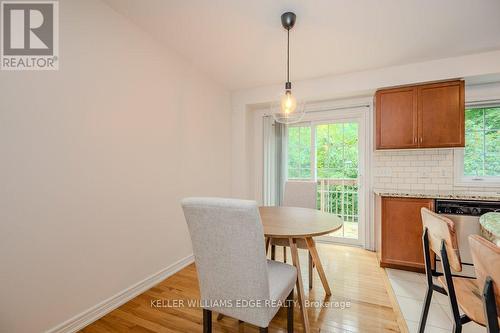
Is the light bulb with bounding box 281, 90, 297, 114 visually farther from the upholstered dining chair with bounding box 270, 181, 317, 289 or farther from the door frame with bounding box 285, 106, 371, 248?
the door frame with bounding box 285, 106, 371, 248

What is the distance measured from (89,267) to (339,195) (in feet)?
10.5

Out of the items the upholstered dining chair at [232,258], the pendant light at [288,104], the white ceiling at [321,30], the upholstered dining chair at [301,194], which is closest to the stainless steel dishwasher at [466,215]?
the upholstered dining chair at [301,194]

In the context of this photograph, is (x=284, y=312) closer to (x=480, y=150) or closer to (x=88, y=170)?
(x=88, y=170)

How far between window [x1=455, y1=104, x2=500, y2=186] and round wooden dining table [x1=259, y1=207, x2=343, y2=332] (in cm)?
220

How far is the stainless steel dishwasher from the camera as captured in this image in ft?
7.30

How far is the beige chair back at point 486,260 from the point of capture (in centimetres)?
71

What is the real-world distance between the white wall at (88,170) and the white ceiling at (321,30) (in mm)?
346

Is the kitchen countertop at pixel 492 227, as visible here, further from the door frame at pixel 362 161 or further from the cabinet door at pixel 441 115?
the door frame at pixel 362 161

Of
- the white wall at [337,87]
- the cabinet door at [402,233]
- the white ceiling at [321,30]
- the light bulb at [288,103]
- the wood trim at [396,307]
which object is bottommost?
the wood trim at [396,307]

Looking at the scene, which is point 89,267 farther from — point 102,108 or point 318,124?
point 318,124

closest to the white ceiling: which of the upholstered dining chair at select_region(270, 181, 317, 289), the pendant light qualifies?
the pendant light

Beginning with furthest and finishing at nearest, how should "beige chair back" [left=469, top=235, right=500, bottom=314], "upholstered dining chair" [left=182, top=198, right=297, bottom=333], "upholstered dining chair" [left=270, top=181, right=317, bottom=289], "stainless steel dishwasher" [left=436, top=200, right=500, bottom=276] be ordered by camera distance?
"upholstered dining chair" [left=270, top=181, right=317, bottom=289]
"stainless steel dishwasher" [left=436, top=200, right=500, bottom=276]
"upholstered dining chair" [left=182, top=198, right=297, bottom=333]
"beige chair back" [left=469, top=235, right=500, bottom=314]

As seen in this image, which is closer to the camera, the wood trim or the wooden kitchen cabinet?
the wood trim

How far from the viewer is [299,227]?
156 centimetres
